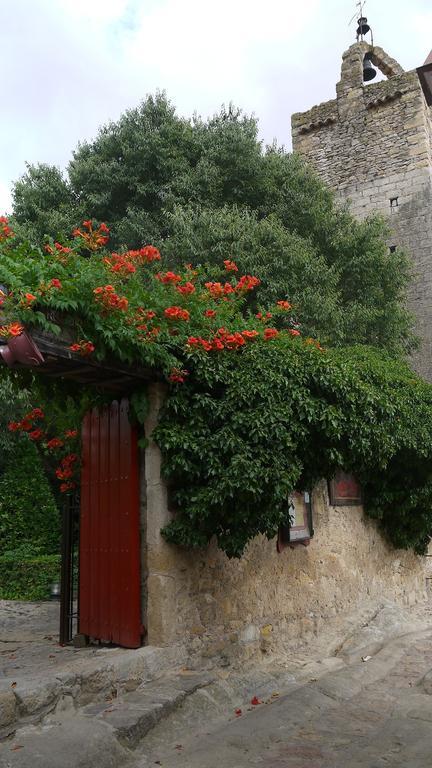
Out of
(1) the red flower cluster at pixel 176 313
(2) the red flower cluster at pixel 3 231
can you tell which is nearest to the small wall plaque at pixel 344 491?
(1) the red flower cluster at pixel 176 313

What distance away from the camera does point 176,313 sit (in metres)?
4.97

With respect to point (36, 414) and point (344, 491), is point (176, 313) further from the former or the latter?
point (344, 491)

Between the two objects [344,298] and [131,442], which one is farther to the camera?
[344,298]

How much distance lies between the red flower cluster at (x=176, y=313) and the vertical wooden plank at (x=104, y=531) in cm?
126

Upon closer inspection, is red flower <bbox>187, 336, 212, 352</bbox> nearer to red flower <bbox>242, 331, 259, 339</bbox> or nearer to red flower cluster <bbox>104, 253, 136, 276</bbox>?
red flower <bbox>242, 331, 259, 339</bbox>

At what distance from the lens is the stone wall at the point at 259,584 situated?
17.2 feet

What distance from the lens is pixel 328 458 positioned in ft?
19.1

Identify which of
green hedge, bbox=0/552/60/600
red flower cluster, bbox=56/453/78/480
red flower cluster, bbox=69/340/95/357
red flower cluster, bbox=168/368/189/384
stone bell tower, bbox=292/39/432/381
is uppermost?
stone bell tower, bbox=292/39/432/381

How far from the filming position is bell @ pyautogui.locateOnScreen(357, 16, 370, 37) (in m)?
20.9

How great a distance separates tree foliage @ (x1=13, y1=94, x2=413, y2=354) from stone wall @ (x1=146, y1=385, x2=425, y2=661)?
5.15 m

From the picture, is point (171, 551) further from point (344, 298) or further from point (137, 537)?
point (344, 298)

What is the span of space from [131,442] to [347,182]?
15.6m

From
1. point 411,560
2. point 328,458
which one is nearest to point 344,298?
point 411,560

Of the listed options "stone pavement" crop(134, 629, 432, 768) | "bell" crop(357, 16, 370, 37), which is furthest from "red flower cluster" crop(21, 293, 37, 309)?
"bell" crop(357, 16, 370, 37)
